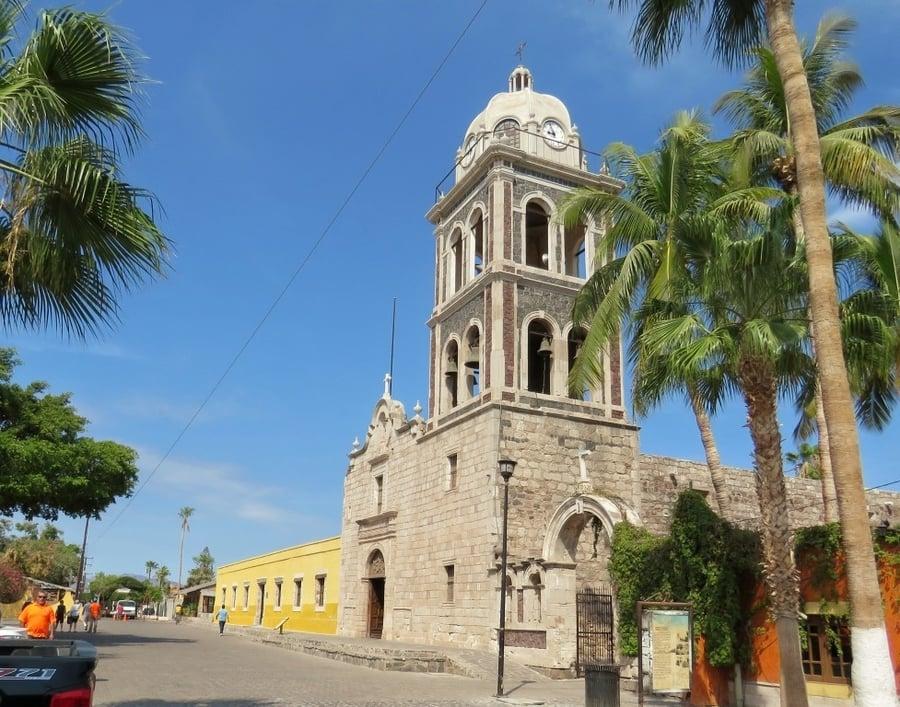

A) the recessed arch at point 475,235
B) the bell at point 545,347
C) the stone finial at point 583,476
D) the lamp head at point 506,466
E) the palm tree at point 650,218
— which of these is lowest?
the lamp head at point 506,466

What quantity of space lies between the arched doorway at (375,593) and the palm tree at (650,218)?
15638 mm

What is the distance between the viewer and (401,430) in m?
27.4

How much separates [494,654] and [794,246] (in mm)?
11811

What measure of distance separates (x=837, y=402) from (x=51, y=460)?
820 inches

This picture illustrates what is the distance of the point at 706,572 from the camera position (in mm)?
13438

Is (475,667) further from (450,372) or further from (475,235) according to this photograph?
(475,235)

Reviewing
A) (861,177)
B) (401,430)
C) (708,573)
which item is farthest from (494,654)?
(861,177)

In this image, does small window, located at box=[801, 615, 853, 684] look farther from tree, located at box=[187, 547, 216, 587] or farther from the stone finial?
tree, located at box=[187, 547, 216, 587]

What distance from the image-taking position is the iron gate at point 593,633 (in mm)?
17484

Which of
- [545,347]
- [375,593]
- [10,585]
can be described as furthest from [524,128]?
[10,585]

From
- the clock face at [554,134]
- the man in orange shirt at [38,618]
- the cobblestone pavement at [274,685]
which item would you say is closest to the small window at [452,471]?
the cobblestone pavement at [274,685]

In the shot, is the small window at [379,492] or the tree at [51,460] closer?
the tree at [51,460]

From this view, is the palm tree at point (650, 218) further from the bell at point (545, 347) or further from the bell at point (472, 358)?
the bell at point (472, 358)

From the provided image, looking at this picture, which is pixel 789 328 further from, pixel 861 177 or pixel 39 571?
pixel 39 571
